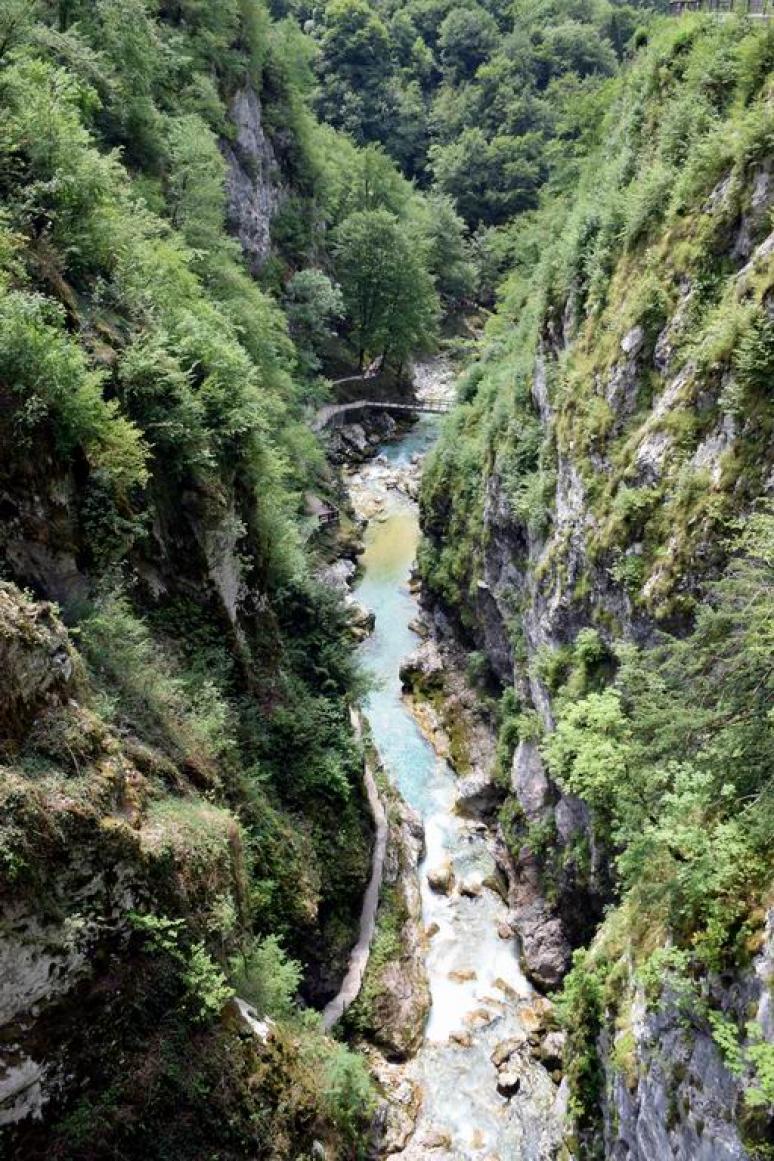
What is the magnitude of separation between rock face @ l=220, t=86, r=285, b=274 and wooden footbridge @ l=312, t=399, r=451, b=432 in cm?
835

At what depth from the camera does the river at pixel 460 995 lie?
14.0m

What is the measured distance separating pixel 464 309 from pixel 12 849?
57.9 meters

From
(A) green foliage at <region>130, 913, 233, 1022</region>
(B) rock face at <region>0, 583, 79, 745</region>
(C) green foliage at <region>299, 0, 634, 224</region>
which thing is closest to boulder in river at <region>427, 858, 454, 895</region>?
(A) green foliage at <region>130, 913, 233, 1022</region>

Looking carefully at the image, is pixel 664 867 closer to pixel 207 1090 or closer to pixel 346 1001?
pixel 207 1090

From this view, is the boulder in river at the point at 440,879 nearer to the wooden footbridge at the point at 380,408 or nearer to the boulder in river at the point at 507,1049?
the boulder in river at the point at 507,1049

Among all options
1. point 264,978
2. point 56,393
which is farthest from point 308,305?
point 264,978

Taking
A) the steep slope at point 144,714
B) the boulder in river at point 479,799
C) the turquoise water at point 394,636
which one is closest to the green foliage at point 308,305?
the turquoise water at point 394,636

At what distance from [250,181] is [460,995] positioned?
38739 millimetres

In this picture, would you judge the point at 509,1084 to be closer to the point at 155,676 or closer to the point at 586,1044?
the point at 586,1044

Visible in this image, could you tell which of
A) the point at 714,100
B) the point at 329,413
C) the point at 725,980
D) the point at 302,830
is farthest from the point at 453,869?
the point at 329,413

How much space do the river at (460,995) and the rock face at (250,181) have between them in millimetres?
23730

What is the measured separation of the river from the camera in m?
14.0

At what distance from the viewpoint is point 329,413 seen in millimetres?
41094

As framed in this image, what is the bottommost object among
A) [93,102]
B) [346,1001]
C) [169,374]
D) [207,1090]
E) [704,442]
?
[346,1001]
